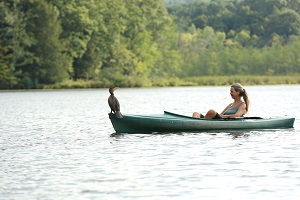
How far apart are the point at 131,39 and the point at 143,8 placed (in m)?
4.46

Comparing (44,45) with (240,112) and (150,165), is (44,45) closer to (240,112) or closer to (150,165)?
(240,112)

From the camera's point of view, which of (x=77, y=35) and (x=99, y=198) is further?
(x=77, y=35)

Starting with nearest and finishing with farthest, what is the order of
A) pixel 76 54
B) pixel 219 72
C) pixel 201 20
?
pixel 76 54 → pixel 219 72 → pixel 201 20

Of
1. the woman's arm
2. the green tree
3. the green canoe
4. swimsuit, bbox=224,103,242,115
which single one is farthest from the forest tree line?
the woman's arm

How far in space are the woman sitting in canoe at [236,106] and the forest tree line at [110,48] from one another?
58.8 metres

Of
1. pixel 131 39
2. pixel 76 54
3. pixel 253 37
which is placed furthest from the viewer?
pixel 253 37

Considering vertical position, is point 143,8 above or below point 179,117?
above

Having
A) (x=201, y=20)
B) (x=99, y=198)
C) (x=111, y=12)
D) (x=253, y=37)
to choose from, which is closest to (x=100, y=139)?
(x=99, y=198)

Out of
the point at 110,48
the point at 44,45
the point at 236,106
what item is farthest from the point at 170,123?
the point at 110,48

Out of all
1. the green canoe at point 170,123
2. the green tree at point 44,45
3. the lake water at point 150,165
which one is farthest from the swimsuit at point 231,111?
the green tree at point 44,45

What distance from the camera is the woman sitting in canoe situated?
2603 cm

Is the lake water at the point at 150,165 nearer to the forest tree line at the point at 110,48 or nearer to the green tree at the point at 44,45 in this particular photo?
the forest tree line at the point at 110,48

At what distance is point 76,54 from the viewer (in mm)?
88625

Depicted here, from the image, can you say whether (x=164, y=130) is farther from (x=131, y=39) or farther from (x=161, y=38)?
(x=161, y=38)
